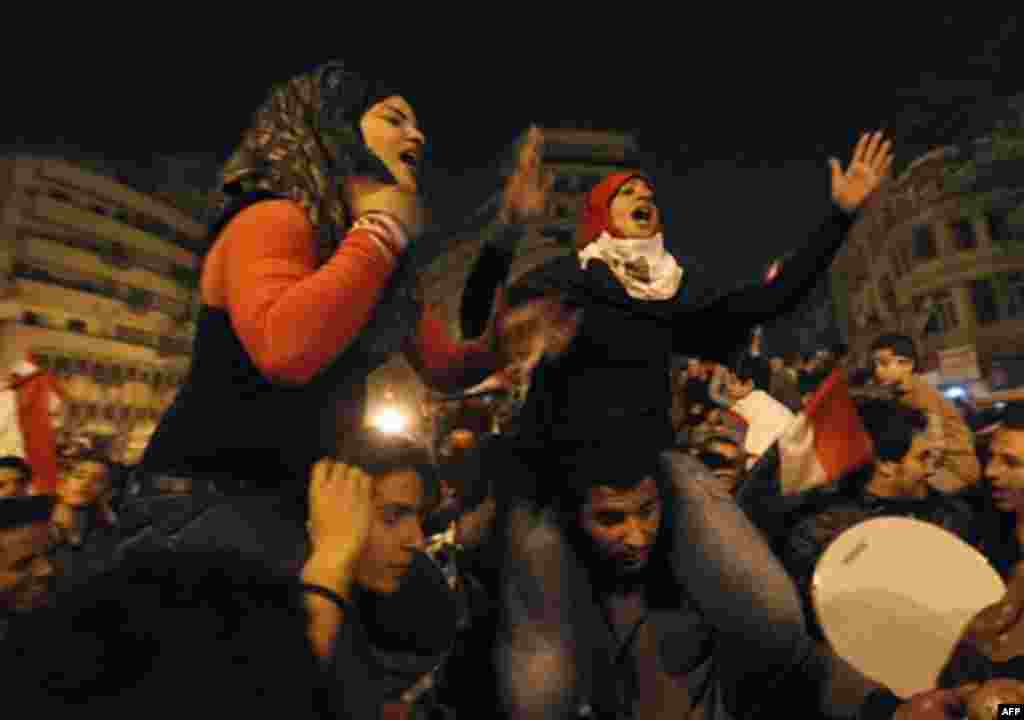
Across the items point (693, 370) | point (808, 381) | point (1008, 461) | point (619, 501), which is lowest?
Answer: point (1008, 461)

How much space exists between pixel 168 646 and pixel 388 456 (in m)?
1.49

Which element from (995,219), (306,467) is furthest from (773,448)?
(995,219)

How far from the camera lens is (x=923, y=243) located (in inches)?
1352

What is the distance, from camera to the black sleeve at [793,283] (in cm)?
267

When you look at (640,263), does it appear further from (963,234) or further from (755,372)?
(963,234)

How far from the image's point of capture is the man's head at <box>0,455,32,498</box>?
4.26 meters

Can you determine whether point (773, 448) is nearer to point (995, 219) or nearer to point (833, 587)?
point (833, 587)

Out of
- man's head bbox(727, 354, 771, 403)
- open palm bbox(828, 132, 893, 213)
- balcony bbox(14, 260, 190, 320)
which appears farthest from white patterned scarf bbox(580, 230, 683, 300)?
balcony bbox(14, 260, 190, 320)

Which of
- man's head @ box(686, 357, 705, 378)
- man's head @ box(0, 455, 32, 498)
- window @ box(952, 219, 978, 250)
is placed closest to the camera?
man's head @ box(0, 455, 32, 498)

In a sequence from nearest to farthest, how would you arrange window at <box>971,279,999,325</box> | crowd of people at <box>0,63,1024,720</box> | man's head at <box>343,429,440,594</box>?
1. crowd of people at <box>0,63,1024,720</box>
2. man's head at <box>343,429,440,594</box>
3. window at <box>971,279,999,325</box>

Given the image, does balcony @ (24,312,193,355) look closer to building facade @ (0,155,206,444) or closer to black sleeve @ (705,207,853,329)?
building facade @ (0,155,206,444)

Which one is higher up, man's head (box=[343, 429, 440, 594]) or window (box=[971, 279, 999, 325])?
window (box=[971, 279, 999, 325])

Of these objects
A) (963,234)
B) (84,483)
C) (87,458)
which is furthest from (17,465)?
(963,234)

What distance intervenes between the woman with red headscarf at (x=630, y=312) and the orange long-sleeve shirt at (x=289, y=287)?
77 cm
